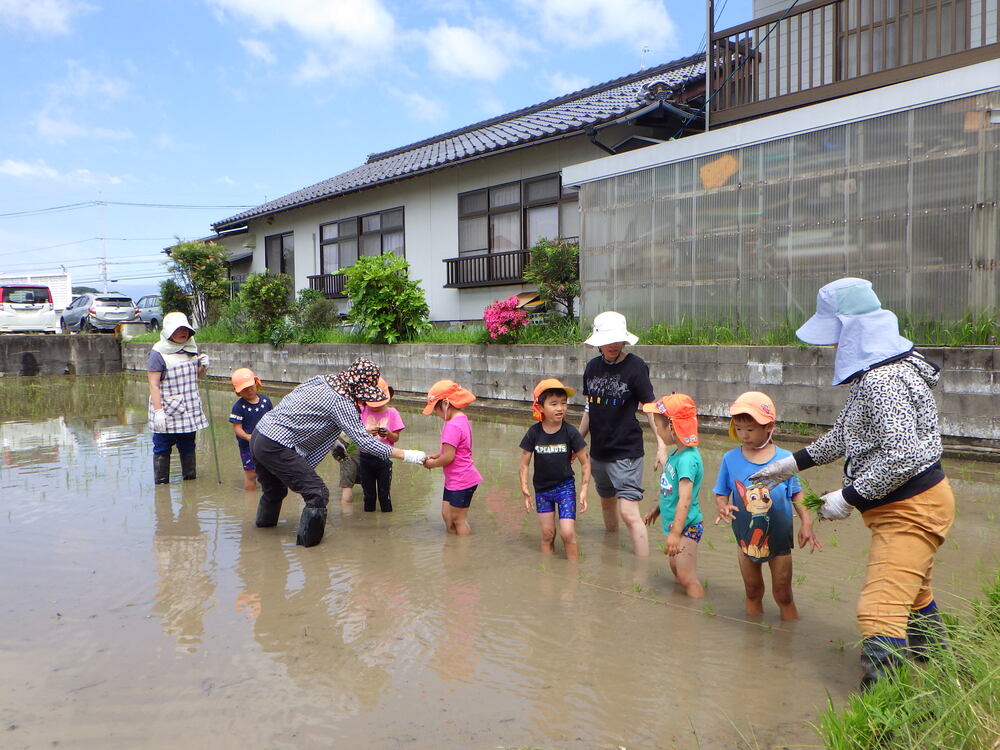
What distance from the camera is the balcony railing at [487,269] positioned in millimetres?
15344

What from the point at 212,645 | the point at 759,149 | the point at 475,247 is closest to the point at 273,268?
the point at 475,247

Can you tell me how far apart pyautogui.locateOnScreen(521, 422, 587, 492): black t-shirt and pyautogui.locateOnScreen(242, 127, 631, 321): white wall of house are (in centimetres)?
1009

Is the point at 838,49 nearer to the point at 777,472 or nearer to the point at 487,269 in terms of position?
Answer: the point at 487,269

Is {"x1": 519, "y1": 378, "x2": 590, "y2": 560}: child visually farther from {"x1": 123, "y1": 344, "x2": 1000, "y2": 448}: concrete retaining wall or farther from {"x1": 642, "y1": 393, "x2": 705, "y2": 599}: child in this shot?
{"x1": 123, "y1": 344, "x2": 1000, "y2": 448}: concrete retaining wall

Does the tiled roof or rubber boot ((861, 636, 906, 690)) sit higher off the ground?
the tiled roof

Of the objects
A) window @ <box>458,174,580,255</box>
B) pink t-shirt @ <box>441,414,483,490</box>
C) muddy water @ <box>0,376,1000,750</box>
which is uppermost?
window @ <box>458,174,580,255</box>

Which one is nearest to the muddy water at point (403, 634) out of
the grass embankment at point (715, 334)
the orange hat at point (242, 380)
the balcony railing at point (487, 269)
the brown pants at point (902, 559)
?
the brown pants at point (902, 559)

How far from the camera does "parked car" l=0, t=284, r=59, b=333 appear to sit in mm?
25000

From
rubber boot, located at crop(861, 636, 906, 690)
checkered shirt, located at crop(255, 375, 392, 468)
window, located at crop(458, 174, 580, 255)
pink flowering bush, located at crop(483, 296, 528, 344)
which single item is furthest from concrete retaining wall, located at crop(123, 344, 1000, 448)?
rubber boot, located at crop(861, 636, 906, 690)

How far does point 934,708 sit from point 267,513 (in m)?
4.79

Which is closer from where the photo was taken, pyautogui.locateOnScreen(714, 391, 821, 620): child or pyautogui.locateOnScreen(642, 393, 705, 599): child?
pyautogui.locateOnScreen(714, 391, 821, 620): child

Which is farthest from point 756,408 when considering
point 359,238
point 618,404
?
point 359,238

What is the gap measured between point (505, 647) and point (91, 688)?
1.85m

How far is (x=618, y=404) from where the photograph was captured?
5340 millimetres
